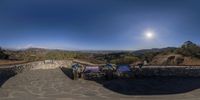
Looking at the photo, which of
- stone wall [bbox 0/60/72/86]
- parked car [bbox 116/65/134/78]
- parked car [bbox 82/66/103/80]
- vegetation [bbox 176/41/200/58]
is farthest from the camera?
vegetation [bbox 176/41/200/58]

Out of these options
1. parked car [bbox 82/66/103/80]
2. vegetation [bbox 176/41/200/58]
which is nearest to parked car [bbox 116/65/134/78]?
parked car [bbox 82/66/103/80]

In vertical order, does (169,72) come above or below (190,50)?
below

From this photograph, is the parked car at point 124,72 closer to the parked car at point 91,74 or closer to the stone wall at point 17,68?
the parked car at point 91,74

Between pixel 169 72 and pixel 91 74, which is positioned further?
pixel 169 72

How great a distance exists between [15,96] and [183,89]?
9.25 meters

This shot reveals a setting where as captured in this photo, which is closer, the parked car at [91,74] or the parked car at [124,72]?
the parked car at [91,74]

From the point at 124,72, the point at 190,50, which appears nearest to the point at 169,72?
the point at 124,72

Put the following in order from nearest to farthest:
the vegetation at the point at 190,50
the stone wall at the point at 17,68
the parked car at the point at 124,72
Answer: the parked car at the point at 124,72
the stone wall at the point at 17,68
the vegetation at the point at 190,50

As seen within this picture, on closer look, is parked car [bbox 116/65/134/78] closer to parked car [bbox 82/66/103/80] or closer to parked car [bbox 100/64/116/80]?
parked car [bbox 100/64/116/80]

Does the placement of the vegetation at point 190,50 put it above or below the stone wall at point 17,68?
above

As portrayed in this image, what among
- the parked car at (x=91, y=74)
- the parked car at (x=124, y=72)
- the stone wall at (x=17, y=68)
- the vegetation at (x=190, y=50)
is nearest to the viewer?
the parked car at (x=91, y=74)

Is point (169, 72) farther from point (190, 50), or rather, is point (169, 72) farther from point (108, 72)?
point (190, 50)

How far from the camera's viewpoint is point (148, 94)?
15695 millimetres

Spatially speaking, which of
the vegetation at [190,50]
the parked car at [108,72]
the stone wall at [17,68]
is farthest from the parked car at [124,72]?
the vegetation at [190,50]
